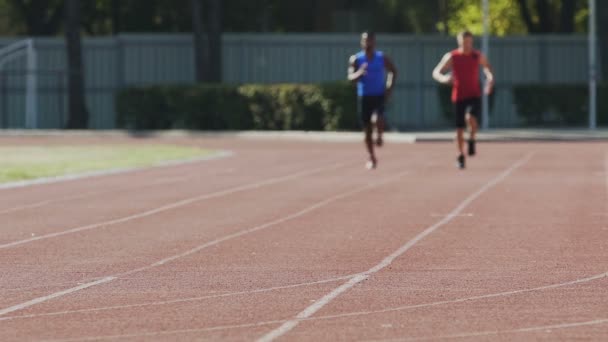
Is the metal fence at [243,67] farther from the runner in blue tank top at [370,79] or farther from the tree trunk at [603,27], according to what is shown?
the runner in blue tank top at [370,79]

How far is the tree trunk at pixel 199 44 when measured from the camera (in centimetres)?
4653

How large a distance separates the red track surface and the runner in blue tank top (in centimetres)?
116

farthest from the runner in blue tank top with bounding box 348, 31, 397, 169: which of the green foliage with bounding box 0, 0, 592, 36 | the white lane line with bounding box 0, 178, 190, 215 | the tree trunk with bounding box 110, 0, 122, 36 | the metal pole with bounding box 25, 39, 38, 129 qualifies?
the tree trunk with bounding box 110, 0, 122, 36

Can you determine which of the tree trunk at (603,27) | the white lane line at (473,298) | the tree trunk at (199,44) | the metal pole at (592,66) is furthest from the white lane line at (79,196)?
the tree trunk at (603,27)

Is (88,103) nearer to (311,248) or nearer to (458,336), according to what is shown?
(311,248)

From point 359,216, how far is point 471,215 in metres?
1.09

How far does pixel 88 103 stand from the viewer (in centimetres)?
4878

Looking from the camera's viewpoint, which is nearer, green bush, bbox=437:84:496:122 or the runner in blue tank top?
the runner in blue tank top

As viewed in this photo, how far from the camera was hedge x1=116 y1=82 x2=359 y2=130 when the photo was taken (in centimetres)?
4331

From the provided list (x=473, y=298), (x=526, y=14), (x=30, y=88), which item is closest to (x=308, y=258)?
(x=473, y=298)

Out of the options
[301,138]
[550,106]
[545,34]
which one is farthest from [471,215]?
[545,34]

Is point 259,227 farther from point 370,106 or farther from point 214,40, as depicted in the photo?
point 214,40

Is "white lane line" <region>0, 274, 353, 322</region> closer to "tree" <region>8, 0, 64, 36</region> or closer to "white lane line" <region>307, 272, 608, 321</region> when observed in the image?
"white lane line" <region>307, 272, 608, 321</region>

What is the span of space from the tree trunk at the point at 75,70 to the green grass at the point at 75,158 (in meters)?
10.6
